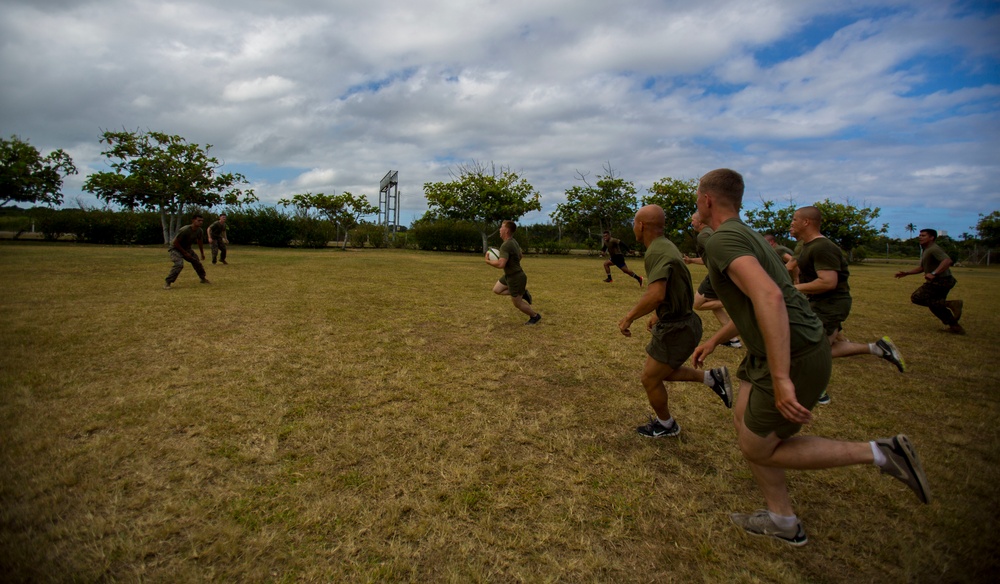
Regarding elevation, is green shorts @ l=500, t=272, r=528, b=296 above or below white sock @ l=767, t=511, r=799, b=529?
above

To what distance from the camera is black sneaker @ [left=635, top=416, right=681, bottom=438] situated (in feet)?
12.1

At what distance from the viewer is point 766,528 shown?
2451 mm

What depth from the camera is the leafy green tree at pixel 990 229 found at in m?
39.3

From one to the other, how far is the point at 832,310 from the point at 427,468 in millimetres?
4914

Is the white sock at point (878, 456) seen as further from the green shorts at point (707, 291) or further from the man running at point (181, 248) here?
the man running at point (181, 248)

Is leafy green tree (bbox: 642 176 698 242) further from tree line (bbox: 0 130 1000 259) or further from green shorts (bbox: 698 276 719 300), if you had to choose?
green shorts (bbox: 698 276 719 300)

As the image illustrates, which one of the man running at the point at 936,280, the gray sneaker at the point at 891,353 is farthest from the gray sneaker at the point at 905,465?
the man running at the point at 936,280

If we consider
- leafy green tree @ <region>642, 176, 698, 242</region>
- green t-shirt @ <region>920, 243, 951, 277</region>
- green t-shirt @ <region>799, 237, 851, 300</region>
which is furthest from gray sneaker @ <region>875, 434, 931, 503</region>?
leafy green tree @ <region>642, 176, 698, 242</region>

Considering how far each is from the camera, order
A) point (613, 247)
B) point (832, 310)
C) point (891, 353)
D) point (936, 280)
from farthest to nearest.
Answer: point (613, 247), point (936, 280), point (832, 310), point (891, 353)

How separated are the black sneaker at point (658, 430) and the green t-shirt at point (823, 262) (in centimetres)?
277

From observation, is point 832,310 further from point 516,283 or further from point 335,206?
point 335,206

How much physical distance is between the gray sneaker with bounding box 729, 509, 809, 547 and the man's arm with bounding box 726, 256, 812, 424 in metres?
0.89

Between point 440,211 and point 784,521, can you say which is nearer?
point 784,521

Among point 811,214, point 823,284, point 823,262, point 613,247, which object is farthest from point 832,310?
point 613,247
